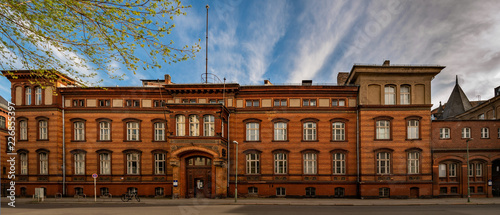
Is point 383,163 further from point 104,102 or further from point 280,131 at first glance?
point 104,102

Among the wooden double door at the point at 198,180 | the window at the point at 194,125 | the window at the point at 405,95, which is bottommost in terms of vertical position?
the wooden double door at the point at 198,180

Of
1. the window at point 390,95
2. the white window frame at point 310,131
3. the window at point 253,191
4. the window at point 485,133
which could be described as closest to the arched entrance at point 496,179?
the window at point 485,133

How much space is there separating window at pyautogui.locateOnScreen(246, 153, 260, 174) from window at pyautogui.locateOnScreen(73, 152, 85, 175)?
18272mm

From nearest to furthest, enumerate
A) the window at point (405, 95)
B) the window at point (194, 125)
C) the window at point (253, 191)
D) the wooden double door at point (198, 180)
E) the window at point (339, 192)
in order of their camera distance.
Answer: the window at point (194, 125) → the wooden double door at point (198, 180) → the window at point (339, 192) → the window at point (405, 95) → the window at point (253, 191)

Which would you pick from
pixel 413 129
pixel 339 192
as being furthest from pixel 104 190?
pixel 413 129

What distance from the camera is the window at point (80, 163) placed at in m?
32.0

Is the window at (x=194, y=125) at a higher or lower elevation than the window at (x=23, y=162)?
higher

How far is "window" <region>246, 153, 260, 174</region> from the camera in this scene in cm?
3183

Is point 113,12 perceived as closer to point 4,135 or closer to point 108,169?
point 108,169

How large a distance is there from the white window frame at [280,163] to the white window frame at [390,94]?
12.5m

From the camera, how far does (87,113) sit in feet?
106

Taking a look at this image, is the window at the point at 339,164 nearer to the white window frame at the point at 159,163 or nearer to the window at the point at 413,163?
the window at the point at 413,163

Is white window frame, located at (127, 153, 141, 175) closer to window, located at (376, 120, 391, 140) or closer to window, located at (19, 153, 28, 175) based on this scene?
window, located at (19, 153, 28, 175)

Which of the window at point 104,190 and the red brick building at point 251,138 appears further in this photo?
the window at point 104,190
